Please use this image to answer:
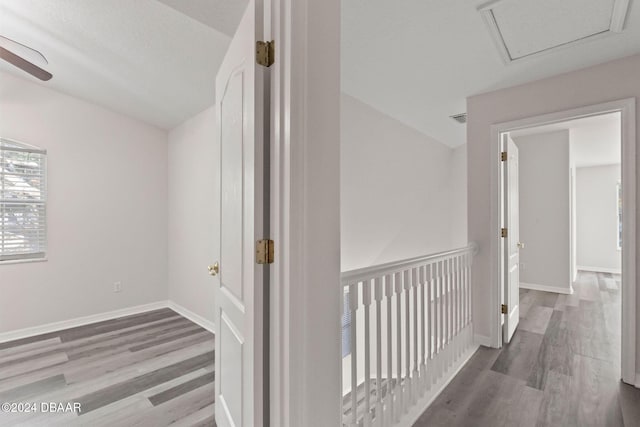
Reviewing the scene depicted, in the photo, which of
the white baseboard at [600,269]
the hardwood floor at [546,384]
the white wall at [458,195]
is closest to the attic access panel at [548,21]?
the hardwood floor at [546,384]

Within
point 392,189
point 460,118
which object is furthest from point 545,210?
point 392,189

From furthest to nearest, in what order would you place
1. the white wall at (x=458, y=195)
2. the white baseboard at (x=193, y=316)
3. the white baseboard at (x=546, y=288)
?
1. the white wall at (x=458, y=195)
2. the white baseboard at (x=546, y=288)
3. the white baseboard at (x=193, y=316)

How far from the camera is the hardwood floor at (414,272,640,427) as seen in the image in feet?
5.82

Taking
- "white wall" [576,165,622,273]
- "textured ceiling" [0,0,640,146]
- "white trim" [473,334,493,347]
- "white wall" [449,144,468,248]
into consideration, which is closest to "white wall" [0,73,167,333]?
"textured ceiling" [0,0,640,146]

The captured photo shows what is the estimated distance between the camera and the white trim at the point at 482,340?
270cm

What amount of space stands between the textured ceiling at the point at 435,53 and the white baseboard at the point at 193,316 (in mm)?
2916

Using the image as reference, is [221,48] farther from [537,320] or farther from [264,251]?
[537,320]

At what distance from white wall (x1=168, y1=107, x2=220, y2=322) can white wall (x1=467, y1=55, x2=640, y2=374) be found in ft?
8.52

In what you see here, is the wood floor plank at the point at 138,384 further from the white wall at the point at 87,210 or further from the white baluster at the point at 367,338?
the white wall at the point at 87,210

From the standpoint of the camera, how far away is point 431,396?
195 centimetres

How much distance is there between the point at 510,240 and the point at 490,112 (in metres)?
1.23

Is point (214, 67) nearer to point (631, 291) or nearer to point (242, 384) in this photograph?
point (242, 384)

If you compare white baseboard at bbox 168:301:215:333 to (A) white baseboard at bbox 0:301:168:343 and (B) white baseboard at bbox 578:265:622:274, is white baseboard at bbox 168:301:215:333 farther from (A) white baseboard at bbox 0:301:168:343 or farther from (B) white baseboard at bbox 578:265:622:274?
(B) white baseboard at bbox 578:265:622:274

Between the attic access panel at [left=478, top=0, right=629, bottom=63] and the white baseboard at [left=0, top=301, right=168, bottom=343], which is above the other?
the attic access panel at [left=478, top=0, right=629, bottom=63]
